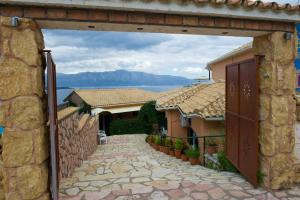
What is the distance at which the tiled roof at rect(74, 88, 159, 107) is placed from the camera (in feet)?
76.8

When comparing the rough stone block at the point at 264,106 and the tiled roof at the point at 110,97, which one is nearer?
the rough stone block at the point at 264,106

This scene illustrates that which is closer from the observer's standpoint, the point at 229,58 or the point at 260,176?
the point at 260,176

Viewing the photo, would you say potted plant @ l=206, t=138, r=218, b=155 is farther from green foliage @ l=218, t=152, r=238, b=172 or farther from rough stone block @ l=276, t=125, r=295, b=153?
rough stone block @ l=276, t=125, r=295, b=153

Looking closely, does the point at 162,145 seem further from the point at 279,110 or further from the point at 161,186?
the point at 279,110

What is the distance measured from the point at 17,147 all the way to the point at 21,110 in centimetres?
58

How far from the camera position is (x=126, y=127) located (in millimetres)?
23547

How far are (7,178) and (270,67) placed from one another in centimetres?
515

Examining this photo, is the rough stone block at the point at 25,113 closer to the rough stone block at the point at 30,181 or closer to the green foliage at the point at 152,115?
the rough stone block at the point at 30,181

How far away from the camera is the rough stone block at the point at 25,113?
11.8 ft

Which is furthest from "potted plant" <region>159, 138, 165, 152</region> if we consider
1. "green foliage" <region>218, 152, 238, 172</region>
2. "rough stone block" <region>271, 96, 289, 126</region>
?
"rough stone block" <region>271, 96, 289, 126</region>

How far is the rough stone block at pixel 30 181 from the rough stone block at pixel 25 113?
665 mm

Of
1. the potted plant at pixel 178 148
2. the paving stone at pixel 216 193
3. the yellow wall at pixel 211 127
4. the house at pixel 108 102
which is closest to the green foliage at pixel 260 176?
the paving stone at pixel 216 193

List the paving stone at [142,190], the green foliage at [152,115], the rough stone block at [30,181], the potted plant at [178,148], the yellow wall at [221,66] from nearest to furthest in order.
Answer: the rough stone block at [30,181]
the paving stone at [142,190]
the potted plant at [178,148]
the yellow wall at [221,66]
the green foliage at [152,115]

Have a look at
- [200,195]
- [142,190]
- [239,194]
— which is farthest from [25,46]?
[239,194]
